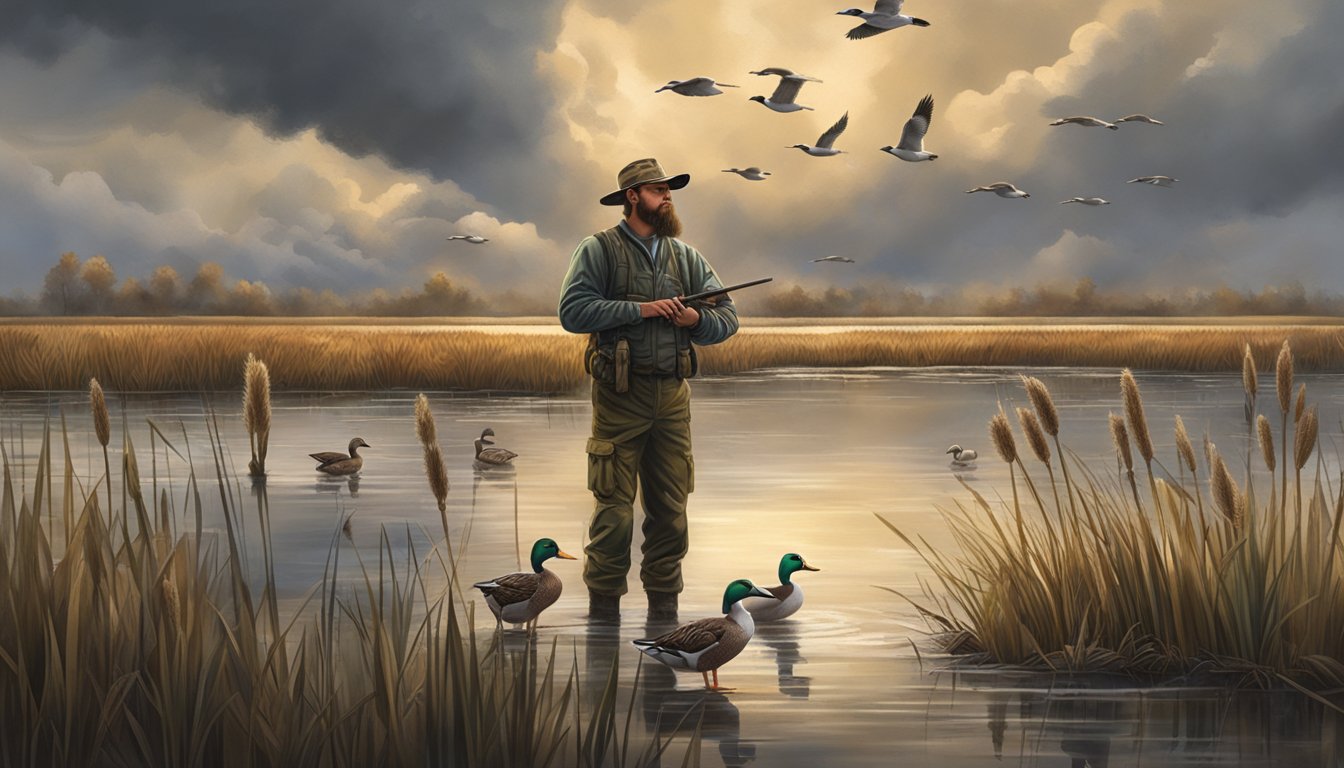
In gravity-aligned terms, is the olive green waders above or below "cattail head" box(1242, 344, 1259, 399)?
below

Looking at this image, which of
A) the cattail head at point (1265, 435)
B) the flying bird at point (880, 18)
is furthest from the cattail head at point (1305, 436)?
the flying bird at point (880, 18)

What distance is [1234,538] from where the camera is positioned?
6121mm

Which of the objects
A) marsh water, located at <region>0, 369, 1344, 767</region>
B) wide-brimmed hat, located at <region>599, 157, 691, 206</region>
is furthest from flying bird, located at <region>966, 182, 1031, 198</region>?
wide-brimmed hat, located at <region>599, 157, 691, 206</region>

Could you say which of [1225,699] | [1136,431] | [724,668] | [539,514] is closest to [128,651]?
[724,668]

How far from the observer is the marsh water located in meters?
5.38

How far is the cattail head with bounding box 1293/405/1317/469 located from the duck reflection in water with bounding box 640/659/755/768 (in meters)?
2.20

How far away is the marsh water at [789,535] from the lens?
5.38 m

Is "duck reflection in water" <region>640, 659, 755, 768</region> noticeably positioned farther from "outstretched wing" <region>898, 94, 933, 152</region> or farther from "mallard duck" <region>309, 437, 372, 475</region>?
"outstretched wing" <region>898, 94, 933, 152</region>

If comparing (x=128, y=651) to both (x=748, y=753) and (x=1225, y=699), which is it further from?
(x=1225, y=699)

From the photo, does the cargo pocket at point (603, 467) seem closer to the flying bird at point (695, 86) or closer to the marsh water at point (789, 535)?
the marsh water at point (789, 535)

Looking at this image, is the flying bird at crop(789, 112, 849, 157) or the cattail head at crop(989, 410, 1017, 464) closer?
the cattail head at crop(989, 410, 1017, 464)

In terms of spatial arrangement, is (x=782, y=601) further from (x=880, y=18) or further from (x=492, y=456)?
(x=880, y=18)

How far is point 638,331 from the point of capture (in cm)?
764

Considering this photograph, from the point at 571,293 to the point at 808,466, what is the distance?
323 inches
